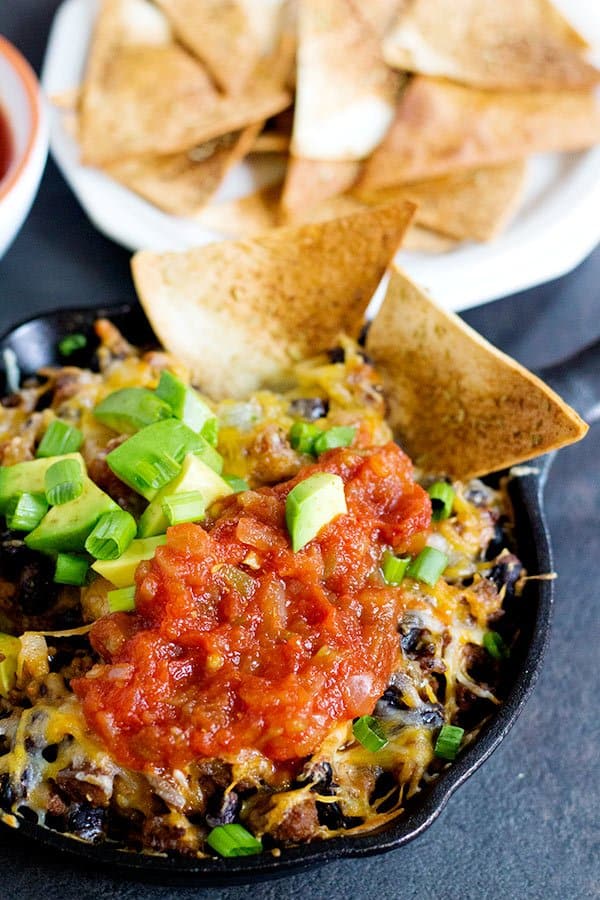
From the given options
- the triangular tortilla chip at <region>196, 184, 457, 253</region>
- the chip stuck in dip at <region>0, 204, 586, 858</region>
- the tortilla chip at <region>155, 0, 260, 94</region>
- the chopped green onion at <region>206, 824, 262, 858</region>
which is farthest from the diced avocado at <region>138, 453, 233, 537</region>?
the tortilla chip at <region>155, 0, 260, 94</region>

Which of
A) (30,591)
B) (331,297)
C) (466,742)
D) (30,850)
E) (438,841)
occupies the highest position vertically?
(331,297)

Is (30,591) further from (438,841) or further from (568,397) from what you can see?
(568,397)

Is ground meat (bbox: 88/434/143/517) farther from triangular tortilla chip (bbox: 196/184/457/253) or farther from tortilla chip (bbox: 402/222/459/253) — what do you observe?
tortilla chip (bbox: 402/222/459/253)

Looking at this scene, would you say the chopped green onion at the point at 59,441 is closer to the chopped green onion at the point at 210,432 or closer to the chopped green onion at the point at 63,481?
the chopped green onion at the point at 63,481

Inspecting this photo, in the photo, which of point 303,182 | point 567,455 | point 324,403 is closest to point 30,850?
point 324,403

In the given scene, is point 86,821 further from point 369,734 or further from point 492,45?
point 492,45

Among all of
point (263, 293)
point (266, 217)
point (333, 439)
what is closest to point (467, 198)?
point (266, 217)
